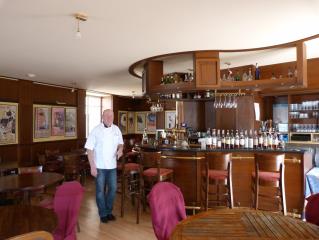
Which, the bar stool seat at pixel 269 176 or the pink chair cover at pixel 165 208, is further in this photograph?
the bar stool seat at pixel 269 176

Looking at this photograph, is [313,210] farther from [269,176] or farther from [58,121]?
[58,121]

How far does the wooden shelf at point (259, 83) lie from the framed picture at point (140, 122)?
22.2 ft

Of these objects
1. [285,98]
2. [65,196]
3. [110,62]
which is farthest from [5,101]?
[285,98]

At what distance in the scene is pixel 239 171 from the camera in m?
4.35

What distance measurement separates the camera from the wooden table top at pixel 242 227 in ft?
5.58

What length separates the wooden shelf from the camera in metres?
4.45

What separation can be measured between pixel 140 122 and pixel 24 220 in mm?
9432

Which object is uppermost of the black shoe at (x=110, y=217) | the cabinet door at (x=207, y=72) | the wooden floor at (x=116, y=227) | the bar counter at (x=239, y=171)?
the cabinet door at (x=207, y=72)

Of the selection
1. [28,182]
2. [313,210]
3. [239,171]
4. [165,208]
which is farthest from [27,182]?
[239,171]

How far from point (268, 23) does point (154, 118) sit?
7.88 metres

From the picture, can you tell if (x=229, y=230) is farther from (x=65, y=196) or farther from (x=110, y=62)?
(x=110, y=62)

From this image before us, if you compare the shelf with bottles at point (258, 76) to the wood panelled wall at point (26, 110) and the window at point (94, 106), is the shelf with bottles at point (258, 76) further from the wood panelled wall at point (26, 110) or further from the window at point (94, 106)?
the window at point (94, 106)

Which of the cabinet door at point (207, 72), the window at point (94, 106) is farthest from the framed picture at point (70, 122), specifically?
the cabinet door at point (207, 72)

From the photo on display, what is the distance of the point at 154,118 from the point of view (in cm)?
1100
